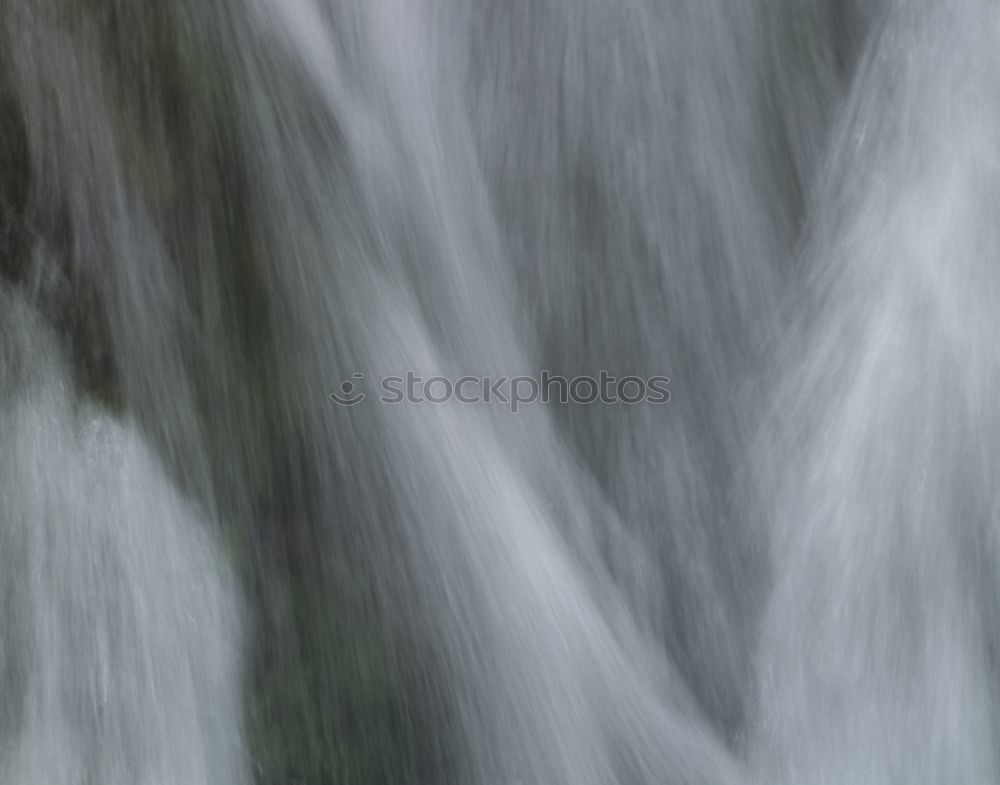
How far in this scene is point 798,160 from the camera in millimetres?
2211

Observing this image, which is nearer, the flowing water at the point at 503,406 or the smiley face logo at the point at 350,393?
the flowing water at the point at 503,406

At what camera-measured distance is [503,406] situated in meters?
2.15

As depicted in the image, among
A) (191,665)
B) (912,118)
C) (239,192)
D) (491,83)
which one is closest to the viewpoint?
(191,665)

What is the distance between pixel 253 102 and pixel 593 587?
1094mm

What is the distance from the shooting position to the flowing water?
182 cm

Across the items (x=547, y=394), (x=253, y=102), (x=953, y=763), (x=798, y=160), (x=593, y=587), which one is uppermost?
(x=253, y=102)

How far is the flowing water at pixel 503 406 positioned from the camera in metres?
1.82

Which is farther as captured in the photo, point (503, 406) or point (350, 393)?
point (503, 406)

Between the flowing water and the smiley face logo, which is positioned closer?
the flowing water

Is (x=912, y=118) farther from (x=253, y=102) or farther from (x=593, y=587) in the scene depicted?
(x=253, y=102)

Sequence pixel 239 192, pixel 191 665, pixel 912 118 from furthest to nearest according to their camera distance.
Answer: pixel 912 118, pixel 239 192, pixel 191 665

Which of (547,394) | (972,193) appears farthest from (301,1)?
(972,193)

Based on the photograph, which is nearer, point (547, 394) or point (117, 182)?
point (117, 182)

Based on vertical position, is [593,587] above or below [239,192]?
below
